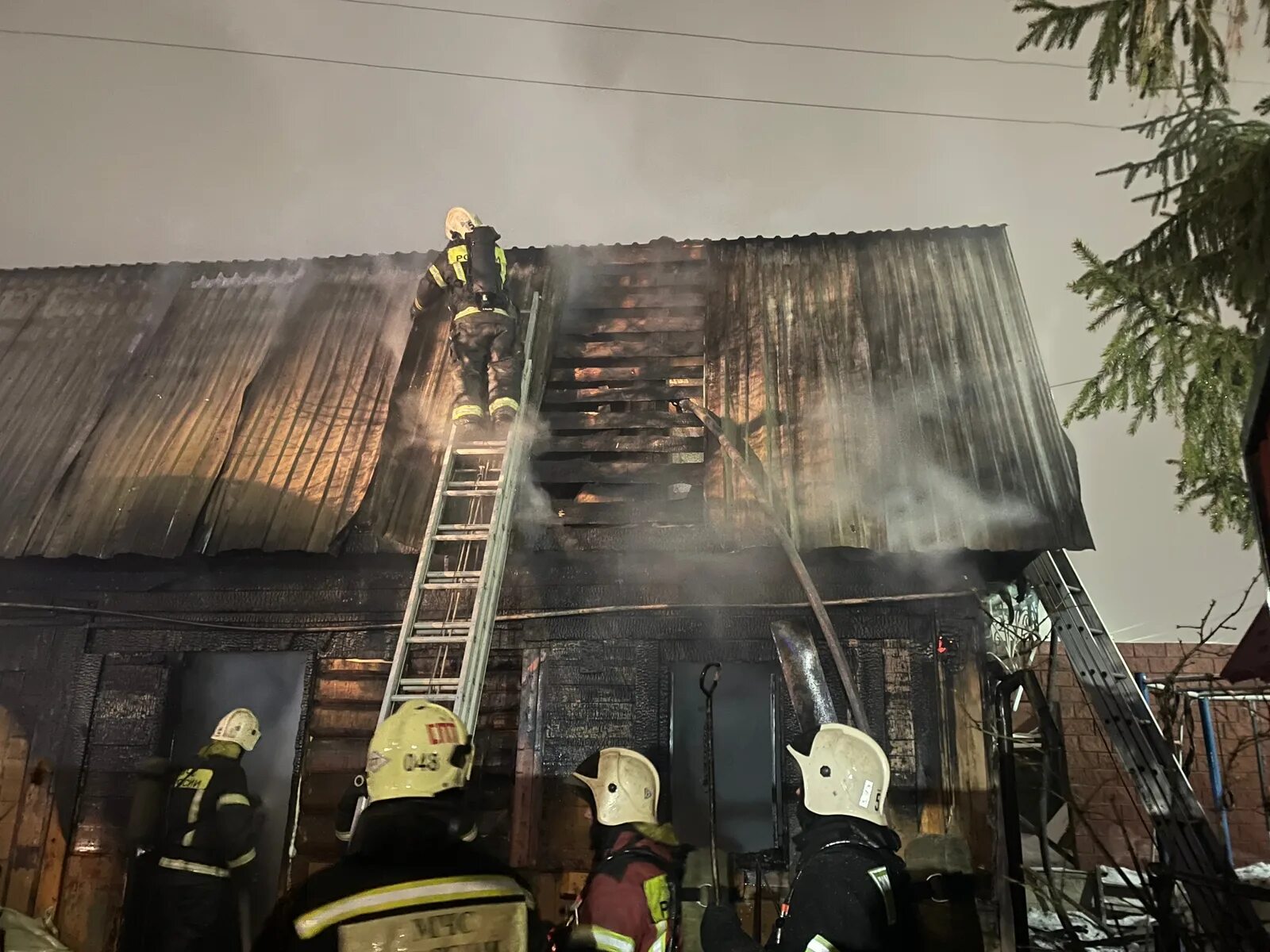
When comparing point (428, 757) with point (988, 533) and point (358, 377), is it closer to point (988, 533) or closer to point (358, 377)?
point (988, 533)

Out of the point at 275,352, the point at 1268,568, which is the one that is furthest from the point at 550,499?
the point at 1268,568

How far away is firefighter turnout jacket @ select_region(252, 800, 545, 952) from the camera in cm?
241

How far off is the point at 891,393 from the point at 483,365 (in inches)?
135

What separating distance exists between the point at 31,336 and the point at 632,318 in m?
6.35

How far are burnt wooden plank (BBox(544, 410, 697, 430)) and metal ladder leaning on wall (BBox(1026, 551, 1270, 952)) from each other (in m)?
3.05

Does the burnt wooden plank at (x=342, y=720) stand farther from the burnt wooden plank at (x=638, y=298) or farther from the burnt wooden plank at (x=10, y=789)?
the burnt wooden plank at (x=638, y=298)

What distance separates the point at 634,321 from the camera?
8070 mm

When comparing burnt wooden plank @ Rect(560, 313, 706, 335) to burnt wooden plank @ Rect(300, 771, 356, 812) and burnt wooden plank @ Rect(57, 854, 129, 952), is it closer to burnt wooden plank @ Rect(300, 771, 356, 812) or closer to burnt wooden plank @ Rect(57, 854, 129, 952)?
burnt wooden plank @ Rect(300, 771, 356, 812)

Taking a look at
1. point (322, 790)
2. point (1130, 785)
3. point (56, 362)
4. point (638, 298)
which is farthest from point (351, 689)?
point (1130, 785)

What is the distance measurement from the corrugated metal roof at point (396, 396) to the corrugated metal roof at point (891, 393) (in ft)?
0.07

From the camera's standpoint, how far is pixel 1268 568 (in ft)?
10.0

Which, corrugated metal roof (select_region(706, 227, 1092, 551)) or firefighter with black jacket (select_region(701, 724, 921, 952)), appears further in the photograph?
corrugated metal roof (select_region(706, 227, 1092, 551))

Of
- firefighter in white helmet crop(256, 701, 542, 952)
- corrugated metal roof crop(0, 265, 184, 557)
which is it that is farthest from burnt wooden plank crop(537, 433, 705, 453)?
corrugated metal roof crop(0, 265, 184, 557)

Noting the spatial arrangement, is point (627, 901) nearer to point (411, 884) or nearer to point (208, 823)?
point (411, 884)
